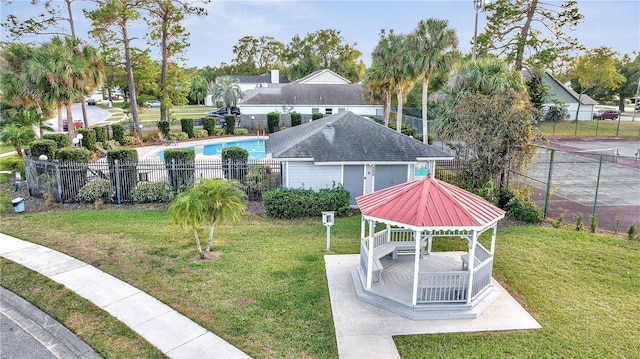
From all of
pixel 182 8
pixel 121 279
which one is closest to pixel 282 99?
pixel 182 8

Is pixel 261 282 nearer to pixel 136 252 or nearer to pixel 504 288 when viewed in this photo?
pixel 136 252

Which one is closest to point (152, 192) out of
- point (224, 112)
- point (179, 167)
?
point (179, 167)

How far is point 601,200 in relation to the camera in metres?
17.5

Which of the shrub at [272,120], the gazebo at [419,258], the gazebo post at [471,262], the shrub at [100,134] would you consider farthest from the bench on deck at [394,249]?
the shrub at [272,120]

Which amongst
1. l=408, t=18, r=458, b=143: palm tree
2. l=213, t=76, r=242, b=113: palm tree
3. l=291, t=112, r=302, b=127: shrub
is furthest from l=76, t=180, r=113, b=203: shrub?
l=213, t=76, r=242, b=113: palm tree

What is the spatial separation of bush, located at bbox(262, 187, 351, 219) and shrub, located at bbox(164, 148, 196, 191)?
424cm

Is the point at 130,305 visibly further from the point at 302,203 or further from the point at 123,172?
the point at 123,172

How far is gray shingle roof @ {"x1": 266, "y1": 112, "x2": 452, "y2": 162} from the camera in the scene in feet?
55.3

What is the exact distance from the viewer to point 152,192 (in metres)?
17.4

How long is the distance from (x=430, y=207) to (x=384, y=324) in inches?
105

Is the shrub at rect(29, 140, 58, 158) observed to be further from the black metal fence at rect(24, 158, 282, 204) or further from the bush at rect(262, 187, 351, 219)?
the bush at rect(262, 187, 351, 219)

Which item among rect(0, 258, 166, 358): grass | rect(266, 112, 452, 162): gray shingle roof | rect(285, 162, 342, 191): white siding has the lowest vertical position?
rect(0, 258, 166, 358): grass

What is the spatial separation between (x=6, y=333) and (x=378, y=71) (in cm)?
2440

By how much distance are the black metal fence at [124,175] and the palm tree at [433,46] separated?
9.69m
